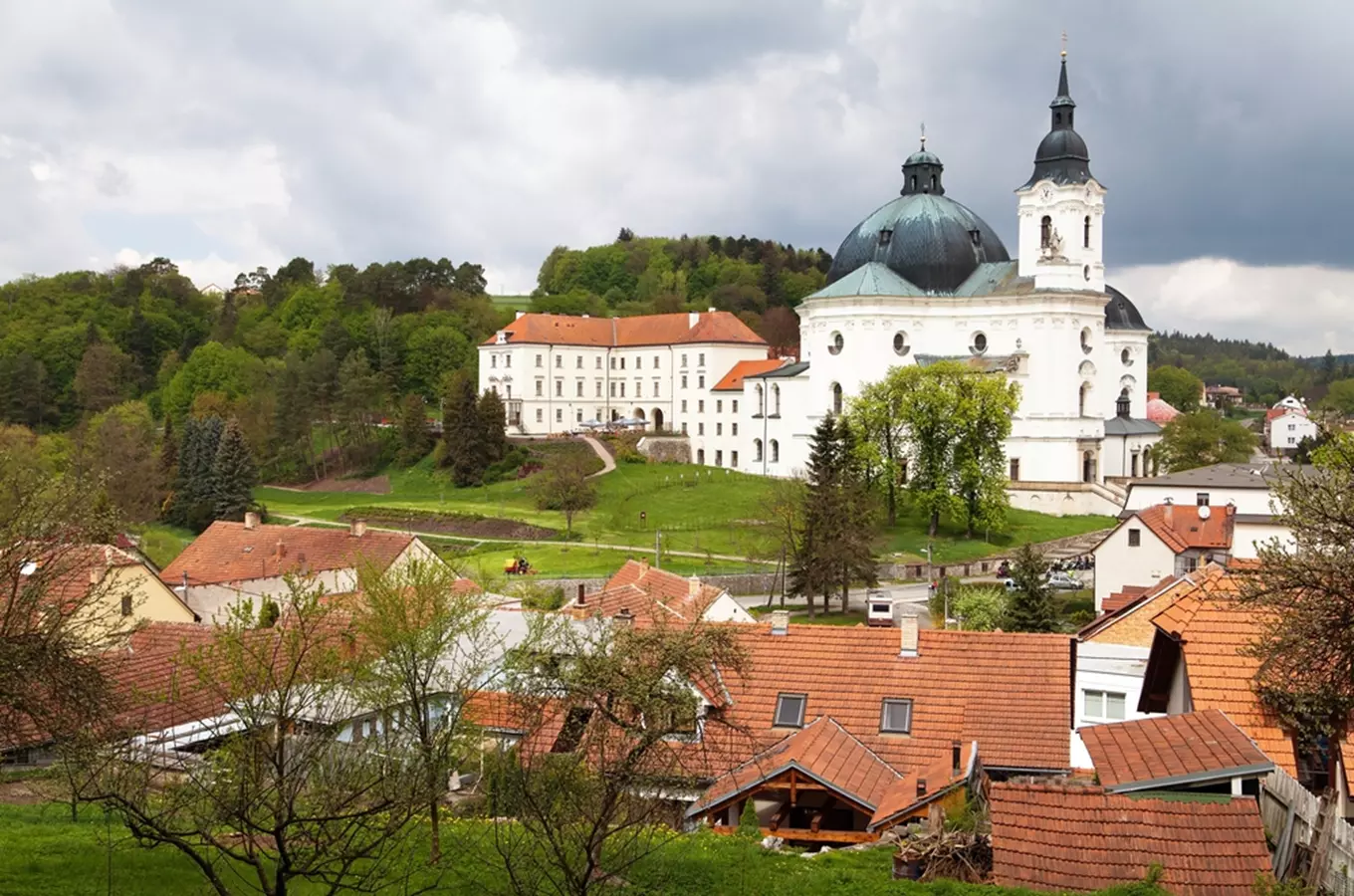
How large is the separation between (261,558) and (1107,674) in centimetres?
2709

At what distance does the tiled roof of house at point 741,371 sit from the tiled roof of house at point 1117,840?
70287mm

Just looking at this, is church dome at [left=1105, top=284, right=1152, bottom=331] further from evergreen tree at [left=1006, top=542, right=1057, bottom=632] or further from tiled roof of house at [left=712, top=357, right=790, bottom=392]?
evergreen tree at [left=1006, top=542, right=1057, bottom=632]

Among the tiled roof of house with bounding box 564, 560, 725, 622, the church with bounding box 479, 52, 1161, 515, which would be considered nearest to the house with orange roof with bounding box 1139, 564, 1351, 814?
the tiled roof of house with bounding box 564, 560, 725, 622

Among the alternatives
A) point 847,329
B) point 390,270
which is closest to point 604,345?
point 847,329

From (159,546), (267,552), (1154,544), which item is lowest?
(159,546)

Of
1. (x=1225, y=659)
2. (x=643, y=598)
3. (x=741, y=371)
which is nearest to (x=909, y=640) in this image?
(x=643, y=598)

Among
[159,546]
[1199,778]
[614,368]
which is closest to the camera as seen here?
[1199,778]

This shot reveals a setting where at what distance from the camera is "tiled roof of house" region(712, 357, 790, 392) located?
8400cm

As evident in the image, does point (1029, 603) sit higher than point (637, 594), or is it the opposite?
point (637, 594)

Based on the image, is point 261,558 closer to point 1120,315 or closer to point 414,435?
point 414,435

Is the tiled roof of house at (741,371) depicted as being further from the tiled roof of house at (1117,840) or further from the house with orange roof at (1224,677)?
the tiled roof of house at (1117,840)

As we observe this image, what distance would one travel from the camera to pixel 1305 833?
498 inches

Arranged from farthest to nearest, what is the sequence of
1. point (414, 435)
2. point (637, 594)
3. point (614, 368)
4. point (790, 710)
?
1. point (614, 368)
2. point (414, 435)
3. point (637, 594)
4. point (790, 710)

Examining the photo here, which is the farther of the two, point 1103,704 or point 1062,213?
point 1062,213
